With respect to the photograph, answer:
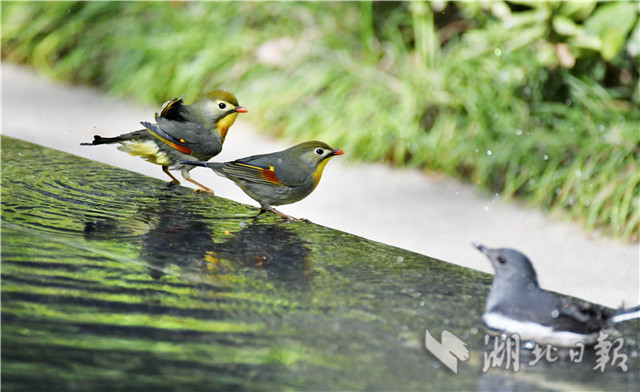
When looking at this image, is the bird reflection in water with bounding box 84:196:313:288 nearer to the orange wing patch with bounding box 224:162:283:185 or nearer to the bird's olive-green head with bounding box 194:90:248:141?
the orange wing patch with bounding box 224:162:283:185

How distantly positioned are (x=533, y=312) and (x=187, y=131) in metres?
1.64

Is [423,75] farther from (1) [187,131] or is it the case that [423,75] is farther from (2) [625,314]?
(2) [625,314]

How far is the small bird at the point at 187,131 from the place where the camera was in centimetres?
308

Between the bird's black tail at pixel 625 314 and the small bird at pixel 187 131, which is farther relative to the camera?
the small bird at pixel 187 131

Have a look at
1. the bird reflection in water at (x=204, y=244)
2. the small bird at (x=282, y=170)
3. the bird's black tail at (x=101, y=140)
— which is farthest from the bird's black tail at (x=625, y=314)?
the bird's black tail at (x=101, y=140)

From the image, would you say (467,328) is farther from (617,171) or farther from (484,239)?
(617,171)

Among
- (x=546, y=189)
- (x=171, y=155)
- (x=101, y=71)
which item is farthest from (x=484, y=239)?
(x=101, y=71)

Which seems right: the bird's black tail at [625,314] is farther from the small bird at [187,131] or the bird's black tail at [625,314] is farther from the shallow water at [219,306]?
the small bird at [187,131]

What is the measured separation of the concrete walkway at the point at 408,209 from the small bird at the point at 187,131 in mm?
2589

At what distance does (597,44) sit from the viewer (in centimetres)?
551

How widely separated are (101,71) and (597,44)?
15.8 ft

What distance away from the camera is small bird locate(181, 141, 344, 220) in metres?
2.88

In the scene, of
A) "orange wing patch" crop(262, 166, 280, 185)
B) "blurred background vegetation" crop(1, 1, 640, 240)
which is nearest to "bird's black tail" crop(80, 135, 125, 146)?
"orange wing patch" crop(262, 166, 280, 185)

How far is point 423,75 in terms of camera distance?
260 inches
